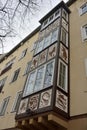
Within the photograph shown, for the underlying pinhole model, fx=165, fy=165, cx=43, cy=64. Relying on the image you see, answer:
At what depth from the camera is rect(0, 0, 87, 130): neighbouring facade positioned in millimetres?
7680

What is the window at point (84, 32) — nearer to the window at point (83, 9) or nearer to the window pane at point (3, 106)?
the window at point (83, 9)

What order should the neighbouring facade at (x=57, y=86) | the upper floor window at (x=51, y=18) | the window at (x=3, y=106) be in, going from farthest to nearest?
the upper floor window at (x=51, y=18) < the window at (x=3, y=106) < the neighbouring facade at (x=57, y=86)

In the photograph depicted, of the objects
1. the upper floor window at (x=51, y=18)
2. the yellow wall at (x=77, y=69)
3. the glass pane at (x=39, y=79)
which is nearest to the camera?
the yellow wall at (x=77, y=69)

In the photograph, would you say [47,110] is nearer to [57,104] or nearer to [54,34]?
[57,104]

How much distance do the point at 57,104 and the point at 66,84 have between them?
1.62 metres

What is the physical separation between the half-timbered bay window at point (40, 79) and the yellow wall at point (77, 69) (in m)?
1.31

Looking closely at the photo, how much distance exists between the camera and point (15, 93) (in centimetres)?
1391

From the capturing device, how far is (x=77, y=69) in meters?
9.63

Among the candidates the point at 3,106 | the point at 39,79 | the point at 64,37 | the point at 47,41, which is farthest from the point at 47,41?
the point at 3,106

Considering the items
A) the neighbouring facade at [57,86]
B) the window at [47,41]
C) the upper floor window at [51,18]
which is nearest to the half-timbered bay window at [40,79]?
the neighbouring facade at [57,86]

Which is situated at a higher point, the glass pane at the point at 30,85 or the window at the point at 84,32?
the window at the point at 84,32

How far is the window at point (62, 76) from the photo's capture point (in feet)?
28.8

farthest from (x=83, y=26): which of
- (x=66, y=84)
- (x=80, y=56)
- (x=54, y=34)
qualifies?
(x=66, y=84)

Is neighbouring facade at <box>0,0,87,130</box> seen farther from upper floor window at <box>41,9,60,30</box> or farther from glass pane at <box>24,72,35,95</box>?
upper floor window at <box>41,9,60,30</box>
